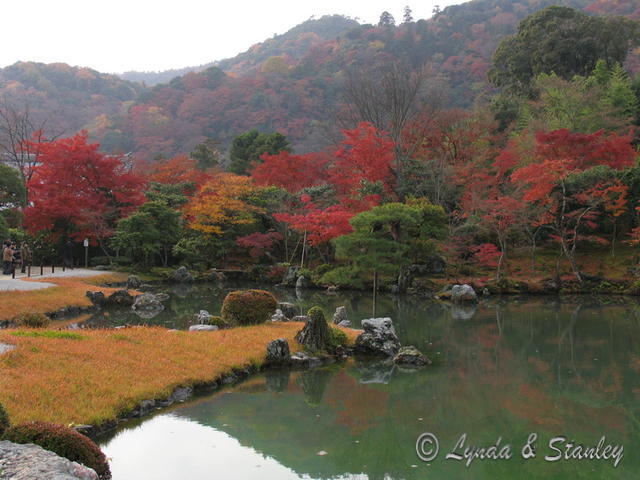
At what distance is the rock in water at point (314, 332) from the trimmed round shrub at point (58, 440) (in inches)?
271

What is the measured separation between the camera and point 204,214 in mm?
29656

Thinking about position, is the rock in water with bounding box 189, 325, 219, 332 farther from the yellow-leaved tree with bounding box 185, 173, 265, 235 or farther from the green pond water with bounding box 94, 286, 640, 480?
the yellow-leaved tree with bounding box 185, 173, 265, 235

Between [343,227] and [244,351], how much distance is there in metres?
13.5

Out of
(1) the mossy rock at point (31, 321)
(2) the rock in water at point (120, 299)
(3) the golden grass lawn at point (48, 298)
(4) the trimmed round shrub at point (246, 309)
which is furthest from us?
(2) the rock in water at point (120, 299)

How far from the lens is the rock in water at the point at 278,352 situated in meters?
11.3

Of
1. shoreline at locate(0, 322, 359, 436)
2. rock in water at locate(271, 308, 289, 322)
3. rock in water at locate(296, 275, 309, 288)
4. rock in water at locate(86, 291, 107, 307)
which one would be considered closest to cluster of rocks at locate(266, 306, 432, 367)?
shoreline at locate(0, 322, 359, 436)

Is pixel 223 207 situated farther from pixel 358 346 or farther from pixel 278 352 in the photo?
pixel 278 352

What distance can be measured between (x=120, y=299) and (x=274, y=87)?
50.8 meters

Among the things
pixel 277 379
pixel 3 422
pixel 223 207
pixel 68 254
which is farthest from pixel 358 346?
pixel 68 254

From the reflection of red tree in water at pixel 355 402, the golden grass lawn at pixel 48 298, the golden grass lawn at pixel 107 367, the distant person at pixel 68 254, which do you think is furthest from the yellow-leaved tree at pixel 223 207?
the reflection of red tree in water at pixel 355 402

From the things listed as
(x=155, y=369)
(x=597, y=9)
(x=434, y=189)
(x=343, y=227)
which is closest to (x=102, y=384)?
(x=155, y=369)

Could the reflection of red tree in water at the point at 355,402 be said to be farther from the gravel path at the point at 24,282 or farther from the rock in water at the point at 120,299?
the gravel path at the point at 24,282

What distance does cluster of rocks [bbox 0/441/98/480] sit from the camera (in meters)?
4.64

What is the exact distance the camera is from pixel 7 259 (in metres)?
21.8
